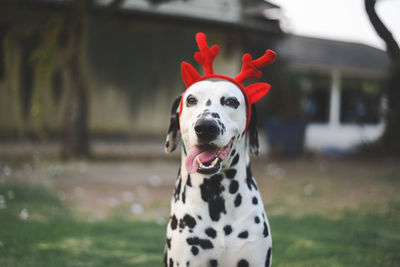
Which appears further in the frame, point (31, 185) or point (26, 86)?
point (26, 86)

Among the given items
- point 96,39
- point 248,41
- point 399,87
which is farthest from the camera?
point 248,41

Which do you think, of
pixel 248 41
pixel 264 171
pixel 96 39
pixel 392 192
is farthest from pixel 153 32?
pixel 392 192

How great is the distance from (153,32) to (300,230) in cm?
1102

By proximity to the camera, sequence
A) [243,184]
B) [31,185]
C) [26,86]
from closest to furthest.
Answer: [243,184], [31,185], [26,86]

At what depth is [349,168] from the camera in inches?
414

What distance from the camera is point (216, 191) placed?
2.46m

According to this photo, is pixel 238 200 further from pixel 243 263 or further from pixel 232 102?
pixel 232 102

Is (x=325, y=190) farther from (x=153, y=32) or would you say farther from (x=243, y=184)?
(x=153, y=32)

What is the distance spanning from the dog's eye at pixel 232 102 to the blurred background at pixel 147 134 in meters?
2.41

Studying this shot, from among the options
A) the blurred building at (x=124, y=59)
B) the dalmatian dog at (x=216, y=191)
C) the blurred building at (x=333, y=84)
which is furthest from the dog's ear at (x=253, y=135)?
the blurred building at (x=333, y=84)

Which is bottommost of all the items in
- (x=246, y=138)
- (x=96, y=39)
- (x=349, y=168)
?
(x=349, y=168)

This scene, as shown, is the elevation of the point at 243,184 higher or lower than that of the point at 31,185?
higher

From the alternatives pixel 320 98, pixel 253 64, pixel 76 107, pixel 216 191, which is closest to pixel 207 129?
pixel 216 191

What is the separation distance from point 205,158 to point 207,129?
0.50 ft
